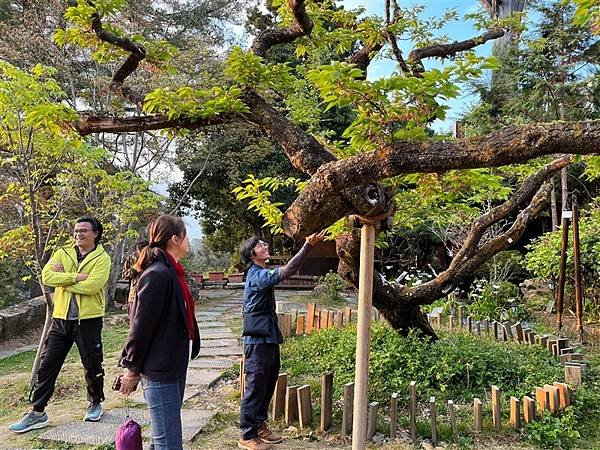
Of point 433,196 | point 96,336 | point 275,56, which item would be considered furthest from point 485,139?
point 275,56

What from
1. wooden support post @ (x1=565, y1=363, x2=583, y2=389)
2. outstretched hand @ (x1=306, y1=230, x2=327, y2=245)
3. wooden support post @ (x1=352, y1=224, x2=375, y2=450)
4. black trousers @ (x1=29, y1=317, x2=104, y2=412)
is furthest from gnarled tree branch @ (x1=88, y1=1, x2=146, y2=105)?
wooden support post @ (x1=565, y1=363, x2=583, y2=389)

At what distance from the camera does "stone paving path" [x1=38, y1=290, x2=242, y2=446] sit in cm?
340

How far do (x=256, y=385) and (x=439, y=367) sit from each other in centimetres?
170

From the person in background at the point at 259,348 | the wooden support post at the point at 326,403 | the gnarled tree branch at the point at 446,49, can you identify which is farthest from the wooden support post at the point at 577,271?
the person in background at the point at 259,348

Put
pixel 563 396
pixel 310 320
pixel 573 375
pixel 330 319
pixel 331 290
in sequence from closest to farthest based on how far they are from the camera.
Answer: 1. pixel 563 396
2. pixel 573 375
3. pixel 330 319
4. pixel 310 320
5. pixel 331 290

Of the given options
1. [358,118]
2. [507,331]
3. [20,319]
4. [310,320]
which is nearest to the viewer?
[358,118]

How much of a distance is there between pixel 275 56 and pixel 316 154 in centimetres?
1212

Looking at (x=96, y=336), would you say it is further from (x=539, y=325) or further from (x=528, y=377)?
(x=539, y=325)

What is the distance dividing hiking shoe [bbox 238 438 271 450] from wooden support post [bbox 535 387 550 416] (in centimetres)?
200

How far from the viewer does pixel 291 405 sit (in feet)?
11.9

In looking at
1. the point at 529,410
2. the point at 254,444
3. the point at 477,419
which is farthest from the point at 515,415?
the point at 254,444

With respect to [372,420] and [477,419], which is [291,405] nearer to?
[372,420]

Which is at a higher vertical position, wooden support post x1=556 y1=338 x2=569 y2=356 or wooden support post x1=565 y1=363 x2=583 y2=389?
wooden support post x1=556 y1=338 x2=569 y2=356

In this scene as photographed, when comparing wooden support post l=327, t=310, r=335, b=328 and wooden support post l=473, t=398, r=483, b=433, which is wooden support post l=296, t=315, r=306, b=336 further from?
wooden support post l=473, t=398, r=483, b=433
